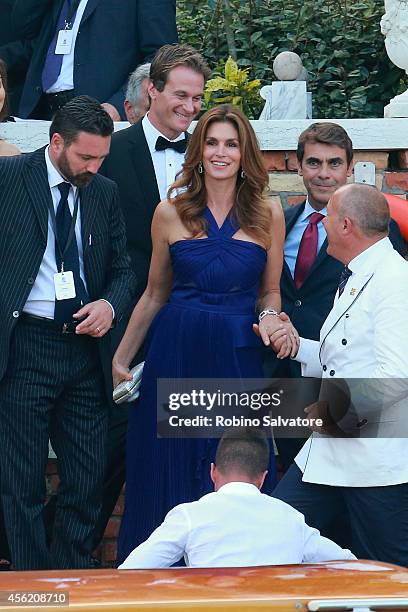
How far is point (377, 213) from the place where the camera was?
4.16 metres

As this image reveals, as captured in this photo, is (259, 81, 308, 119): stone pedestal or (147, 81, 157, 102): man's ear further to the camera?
(259, 81, 308, 119): stone pedestal

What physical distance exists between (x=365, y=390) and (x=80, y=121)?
1.43 metres

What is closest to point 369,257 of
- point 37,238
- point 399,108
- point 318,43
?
point 37,238

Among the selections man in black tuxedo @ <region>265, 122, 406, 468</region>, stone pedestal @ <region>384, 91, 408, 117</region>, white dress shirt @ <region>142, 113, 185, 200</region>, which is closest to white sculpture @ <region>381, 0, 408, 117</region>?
stone pedestal @ <region>384, 91, 408, 117</region>

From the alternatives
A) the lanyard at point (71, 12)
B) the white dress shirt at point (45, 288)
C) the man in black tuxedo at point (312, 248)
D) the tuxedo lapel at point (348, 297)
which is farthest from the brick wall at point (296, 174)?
the tuxedo lapel at point (348, 297)

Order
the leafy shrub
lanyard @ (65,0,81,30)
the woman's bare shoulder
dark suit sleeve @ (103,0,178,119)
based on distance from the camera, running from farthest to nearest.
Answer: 1. the leafy shrub
2. lanyard @ (65,0,81,30)
3. dark suit sleeve @ (103,0,178,119)
4. the woman's bare shoulder

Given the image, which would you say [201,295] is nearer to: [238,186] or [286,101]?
[238,186]

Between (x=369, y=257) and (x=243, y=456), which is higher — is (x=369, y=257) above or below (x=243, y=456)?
above

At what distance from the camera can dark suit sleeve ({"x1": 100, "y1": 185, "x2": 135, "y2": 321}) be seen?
15.7 feet

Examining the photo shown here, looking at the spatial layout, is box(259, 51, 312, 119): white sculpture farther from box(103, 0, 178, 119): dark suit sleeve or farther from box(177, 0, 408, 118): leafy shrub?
box(177, 0, 408, 118): leafy shrub

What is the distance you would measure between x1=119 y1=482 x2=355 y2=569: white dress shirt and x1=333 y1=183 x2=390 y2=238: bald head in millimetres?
1099

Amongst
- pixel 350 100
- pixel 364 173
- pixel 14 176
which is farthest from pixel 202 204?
pixel 350 100

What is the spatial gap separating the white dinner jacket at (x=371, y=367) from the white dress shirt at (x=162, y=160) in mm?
1279

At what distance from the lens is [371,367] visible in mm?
3992
